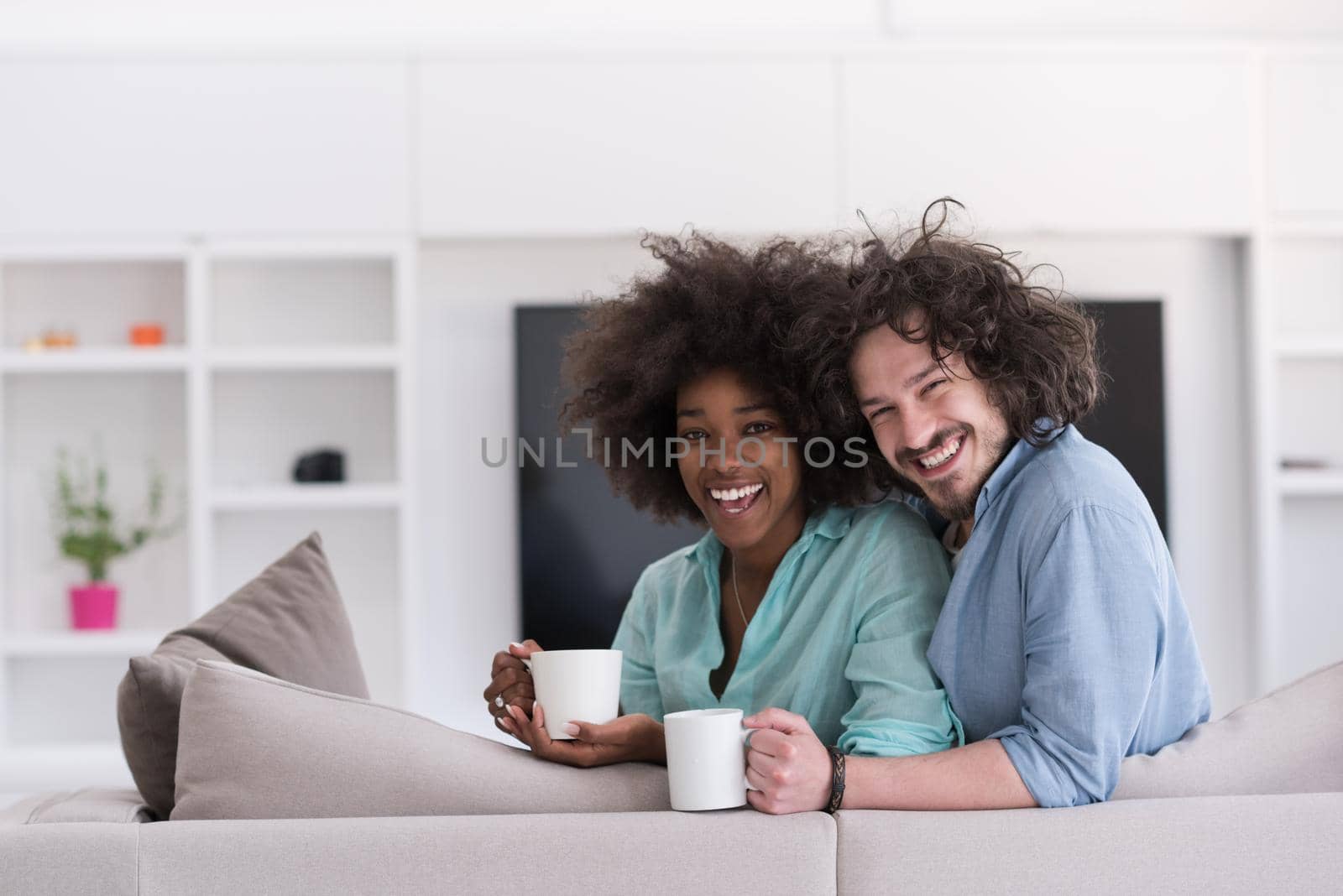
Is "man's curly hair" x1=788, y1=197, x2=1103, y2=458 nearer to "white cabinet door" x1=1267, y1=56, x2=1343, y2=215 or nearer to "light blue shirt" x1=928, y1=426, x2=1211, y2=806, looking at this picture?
"light blue shirt" x1=928, y1=426, x2=1211, y2=806

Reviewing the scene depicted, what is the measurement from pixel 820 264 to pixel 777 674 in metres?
0.50

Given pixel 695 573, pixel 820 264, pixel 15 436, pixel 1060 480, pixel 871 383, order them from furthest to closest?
pixel 15 436
pixel 695 573
pixel 820 264
pixel 871 383
pixel 1060 480

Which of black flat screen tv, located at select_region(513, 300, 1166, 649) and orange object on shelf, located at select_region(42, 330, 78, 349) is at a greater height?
orange object on shelf, located at select_region(42, 330, 78, 349)

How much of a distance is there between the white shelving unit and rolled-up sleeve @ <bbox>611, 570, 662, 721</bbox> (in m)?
2.10

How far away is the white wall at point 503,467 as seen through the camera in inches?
151

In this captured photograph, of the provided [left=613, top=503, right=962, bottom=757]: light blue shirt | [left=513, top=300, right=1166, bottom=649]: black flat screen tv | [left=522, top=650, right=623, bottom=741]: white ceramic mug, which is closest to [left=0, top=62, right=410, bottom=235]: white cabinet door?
[left=513, top=300, right=1166, bottom=649]: black flat screen tv

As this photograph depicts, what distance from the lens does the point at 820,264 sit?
1549 millimetres

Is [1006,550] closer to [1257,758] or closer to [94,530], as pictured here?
[1257,758]

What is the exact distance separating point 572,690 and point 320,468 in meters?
2.67

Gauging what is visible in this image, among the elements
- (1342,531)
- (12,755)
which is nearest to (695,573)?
(12,755)

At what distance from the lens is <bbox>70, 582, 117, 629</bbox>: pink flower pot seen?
12.1 feet

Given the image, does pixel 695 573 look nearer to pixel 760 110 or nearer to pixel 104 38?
pixel 760 110

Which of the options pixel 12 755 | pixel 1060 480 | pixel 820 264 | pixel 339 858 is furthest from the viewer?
pixel 12 755

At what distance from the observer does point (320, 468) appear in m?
3.72
